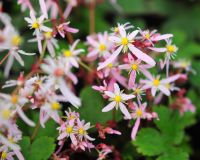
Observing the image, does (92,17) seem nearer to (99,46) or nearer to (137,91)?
(99,46)

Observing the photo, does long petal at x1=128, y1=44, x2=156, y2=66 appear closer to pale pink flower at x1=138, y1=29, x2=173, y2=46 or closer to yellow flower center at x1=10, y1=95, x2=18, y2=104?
pale pink flower at x1=138, y1=29, x2=173, y2=46

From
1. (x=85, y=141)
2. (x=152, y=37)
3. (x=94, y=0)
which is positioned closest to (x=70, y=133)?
(x=85, y=141)

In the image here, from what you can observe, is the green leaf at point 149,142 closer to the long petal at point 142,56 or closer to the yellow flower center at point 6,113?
the long petal at point 142,56

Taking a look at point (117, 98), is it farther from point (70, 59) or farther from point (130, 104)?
point (70, 59)

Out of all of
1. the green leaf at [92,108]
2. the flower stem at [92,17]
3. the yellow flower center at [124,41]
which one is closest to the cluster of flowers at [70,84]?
the yellow flower center at [124,41]

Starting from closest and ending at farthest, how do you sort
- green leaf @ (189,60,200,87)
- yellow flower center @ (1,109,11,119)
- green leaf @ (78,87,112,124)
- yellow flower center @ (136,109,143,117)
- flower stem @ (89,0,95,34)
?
yellow flower center @ (1,109,11,119) < yellow flower center @ (136,109,143,117) < green leaf @ (78,87,112,124) < green leaf @ (189,60,200,87) < flower stem @ (89,0,95,34)

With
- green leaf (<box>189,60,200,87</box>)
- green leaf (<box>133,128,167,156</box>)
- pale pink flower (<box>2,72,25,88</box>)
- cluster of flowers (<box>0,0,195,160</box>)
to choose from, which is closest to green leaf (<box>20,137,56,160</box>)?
cluster of flowers (<box>0,0,195,160</box>)
